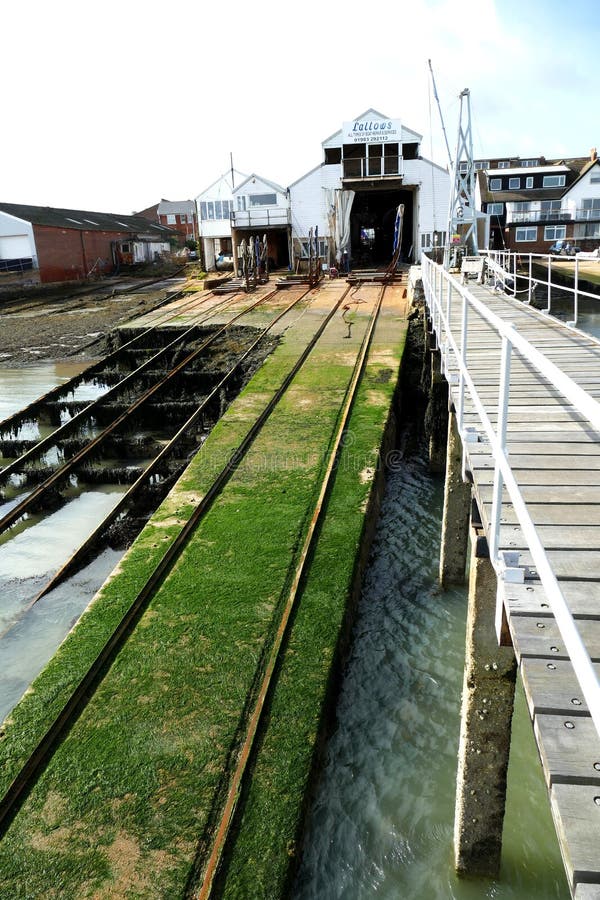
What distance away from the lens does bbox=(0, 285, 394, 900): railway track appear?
4.54 m

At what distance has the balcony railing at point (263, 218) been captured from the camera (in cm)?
3531

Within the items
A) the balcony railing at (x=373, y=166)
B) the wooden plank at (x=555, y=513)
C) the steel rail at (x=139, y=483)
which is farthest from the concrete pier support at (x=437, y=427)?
the balcony railing at (x=373, y=166)

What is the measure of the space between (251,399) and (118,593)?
6.85 m

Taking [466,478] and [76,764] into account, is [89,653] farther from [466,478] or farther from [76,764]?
[466,478]

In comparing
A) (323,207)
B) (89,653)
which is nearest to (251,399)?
(89,653)

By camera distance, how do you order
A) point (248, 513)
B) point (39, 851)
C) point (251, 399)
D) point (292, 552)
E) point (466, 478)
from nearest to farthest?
point (39, 851), point (466, 478), point (292, 552), point (248, 513), point (251, 399)

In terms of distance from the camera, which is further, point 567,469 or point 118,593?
point 118,593

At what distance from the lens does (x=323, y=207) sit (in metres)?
35.0

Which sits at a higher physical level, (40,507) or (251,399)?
(251,399)

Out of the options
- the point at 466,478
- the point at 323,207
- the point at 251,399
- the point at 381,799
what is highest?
the point at 323,207

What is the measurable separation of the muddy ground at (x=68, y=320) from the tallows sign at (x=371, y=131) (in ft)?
38.9

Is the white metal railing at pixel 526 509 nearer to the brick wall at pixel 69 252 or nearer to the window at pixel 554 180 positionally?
the brick wall at pixel 69 252

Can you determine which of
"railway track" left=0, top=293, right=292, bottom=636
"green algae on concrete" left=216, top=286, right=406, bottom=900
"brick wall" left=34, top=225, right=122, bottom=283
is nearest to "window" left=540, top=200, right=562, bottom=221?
"brick wall" left=34, top=225, right=122, bottom=283

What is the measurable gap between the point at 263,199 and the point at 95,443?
2728 cm
